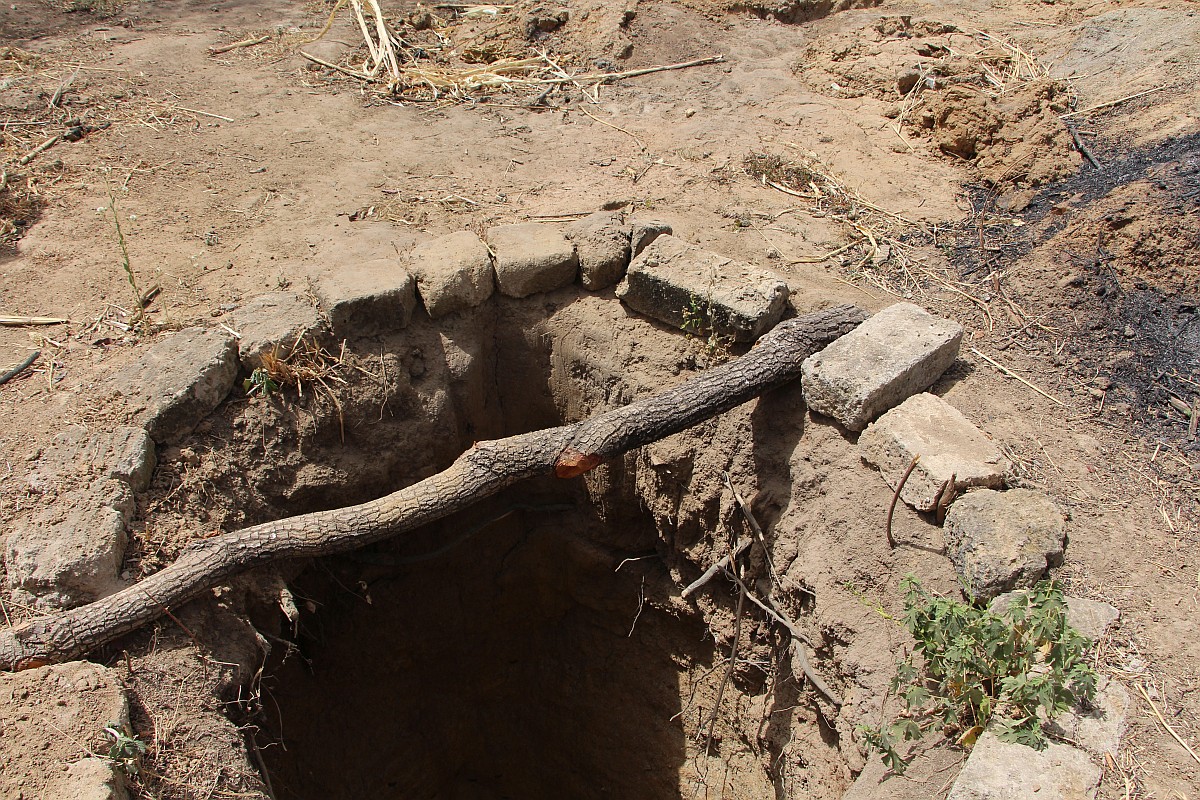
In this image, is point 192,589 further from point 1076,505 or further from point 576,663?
point 1076,505

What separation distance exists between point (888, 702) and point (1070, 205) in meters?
3.00

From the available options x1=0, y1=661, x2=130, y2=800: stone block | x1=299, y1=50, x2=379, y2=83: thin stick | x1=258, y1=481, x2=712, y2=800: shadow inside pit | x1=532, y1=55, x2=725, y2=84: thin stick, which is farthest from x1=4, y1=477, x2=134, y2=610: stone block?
x1=532, y1=55, x2=725, y2=84: thin stick

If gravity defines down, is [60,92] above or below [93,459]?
above

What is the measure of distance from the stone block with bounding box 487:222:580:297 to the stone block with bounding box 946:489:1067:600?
2.08 metres

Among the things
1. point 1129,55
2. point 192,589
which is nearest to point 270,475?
point 192,589

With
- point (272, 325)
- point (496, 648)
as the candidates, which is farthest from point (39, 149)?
point (496, 648)

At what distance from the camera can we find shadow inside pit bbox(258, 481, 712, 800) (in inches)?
167

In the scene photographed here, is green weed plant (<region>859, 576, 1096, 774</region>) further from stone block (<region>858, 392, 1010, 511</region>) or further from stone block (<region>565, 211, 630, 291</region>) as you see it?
stone block (<region>565, 211, 630, 291</region>)

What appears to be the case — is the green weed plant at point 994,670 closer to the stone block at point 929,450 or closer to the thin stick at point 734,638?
the stone block at point 929,450

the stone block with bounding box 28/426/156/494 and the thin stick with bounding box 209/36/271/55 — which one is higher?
the thin stick with bounding box 209/36/271/55

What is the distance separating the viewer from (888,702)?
2820 millimetres

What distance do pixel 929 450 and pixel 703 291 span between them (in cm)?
121

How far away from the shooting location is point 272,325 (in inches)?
140

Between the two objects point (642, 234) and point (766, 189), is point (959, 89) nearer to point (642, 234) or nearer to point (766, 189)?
point (766, 189)
